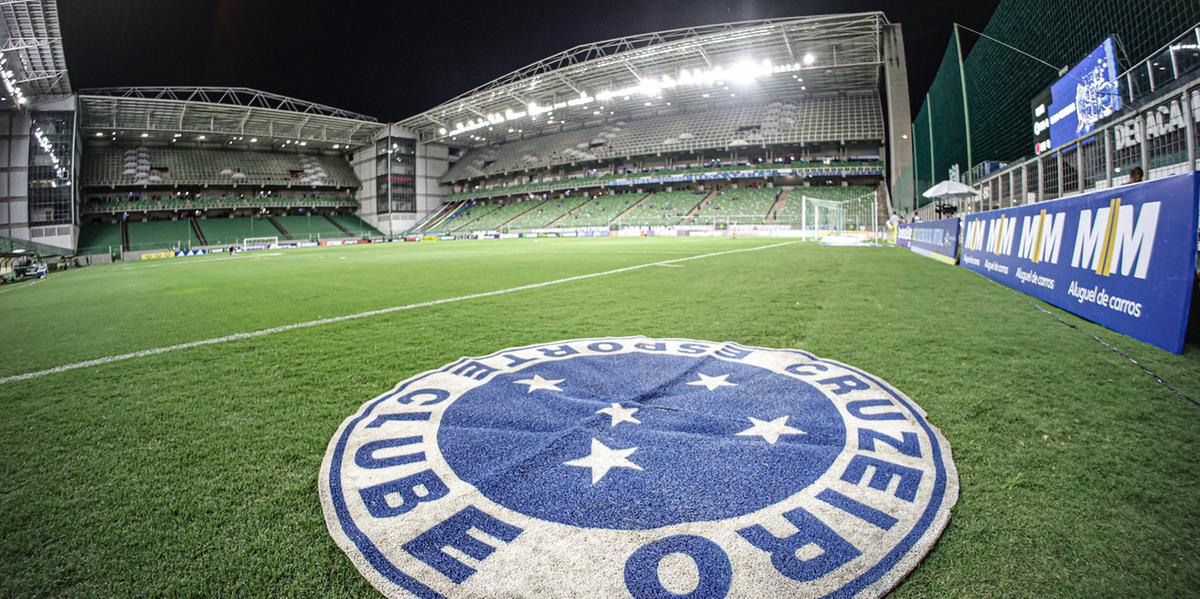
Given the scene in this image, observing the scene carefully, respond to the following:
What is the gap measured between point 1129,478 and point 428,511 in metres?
2.30

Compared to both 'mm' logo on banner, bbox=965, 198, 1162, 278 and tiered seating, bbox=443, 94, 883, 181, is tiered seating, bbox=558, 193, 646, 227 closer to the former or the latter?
tiered seating, bbox=443, 94, 883, 181

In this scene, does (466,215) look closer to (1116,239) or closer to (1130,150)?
(1130,150)

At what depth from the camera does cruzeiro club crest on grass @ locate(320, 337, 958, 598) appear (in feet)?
3.76

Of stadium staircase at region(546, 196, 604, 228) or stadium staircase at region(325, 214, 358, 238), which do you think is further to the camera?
stadium staircase at region(325, 214, 358, 238)

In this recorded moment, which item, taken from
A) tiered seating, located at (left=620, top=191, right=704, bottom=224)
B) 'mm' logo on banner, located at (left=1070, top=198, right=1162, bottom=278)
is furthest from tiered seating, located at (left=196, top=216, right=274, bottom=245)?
'mm' logo on banner, located at (left=1070, top=198, right=1162, bottom=278)

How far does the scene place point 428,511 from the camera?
1.42 m

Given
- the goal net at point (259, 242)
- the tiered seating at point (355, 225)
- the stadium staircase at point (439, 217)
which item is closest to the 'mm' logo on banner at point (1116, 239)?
the goal net at point (259, 242)

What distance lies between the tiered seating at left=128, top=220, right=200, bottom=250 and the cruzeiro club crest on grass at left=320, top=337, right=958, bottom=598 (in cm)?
5094

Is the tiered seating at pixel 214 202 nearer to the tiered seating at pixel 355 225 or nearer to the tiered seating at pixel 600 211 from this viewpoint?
the tiered seating at pixel 355 225

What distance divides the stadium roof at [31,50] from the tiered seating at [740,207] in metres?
39.9

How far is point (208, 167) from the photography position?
50156 mm

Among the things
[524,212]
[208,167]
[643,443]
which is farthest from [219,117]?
[643,443]

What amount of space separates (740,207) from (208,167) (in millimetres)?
56240

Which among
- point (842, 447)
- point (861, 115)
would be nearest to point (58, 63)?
point (842, 447)
